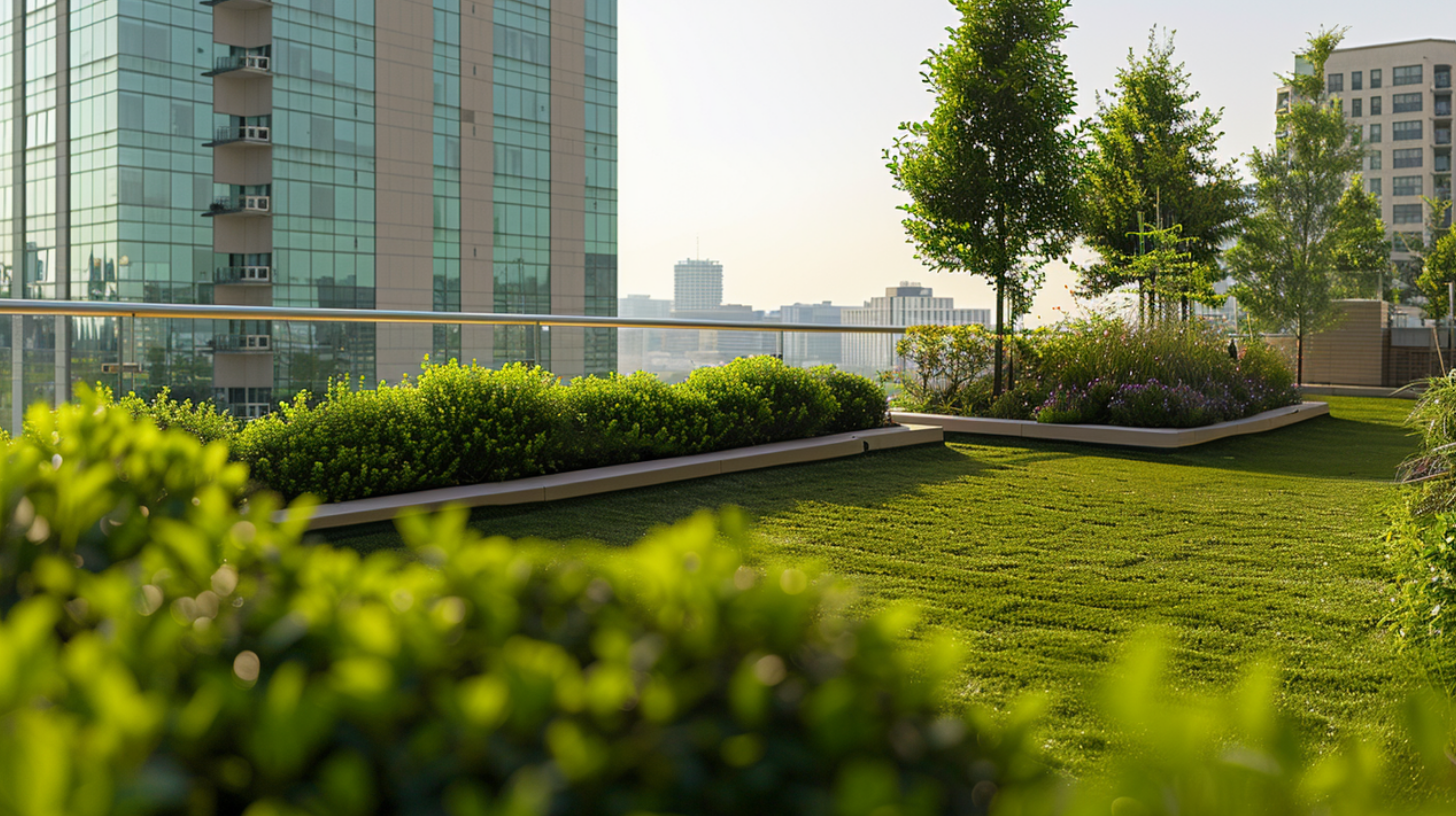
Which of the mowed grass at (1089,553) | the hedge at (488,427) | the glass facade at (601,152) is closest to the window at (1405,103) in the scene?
the glass facade at (601,152)

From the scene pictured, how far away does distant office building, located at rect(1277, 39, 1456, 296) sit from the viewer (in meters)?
80.3

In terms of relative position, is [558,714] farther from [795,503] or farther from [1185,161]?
[1185,161]

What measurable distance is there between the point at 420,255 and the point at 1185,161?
41.1 meters

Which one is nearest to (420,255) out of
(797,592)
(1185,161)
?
(1185,161)

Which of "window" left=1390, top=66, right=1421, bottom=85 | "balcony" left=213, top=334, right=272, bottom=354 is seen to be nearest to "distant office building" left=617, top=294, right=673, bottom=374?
"balcony" left=213, top=334, right=272, bottom=354

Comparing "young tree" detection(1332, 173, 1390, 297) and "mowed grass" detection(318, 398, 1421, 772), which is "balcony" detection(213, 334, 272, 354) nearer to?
"mowed grass" detection(318, 398, 1421, 772)

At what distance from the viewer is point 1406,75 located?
81.6m

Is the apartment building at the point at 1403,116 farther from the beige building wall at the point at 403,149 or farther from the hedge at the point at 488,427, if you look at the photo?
the hedge at the point at 488,427

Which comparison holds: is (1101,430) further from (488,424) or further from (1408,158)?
(1408,158)

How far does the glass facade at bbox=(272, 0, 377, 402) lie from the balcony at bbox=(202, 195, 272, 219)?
0.54 meters

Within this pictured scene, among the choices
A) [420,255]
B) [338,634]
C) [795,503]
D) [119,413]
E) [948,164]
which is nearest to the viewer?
[338,634]

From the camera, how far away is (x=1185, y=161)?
892 inches

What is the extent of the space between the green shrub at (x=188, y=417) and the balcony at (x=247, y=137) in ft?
154

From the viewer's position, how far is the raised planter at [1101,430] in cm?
1078
